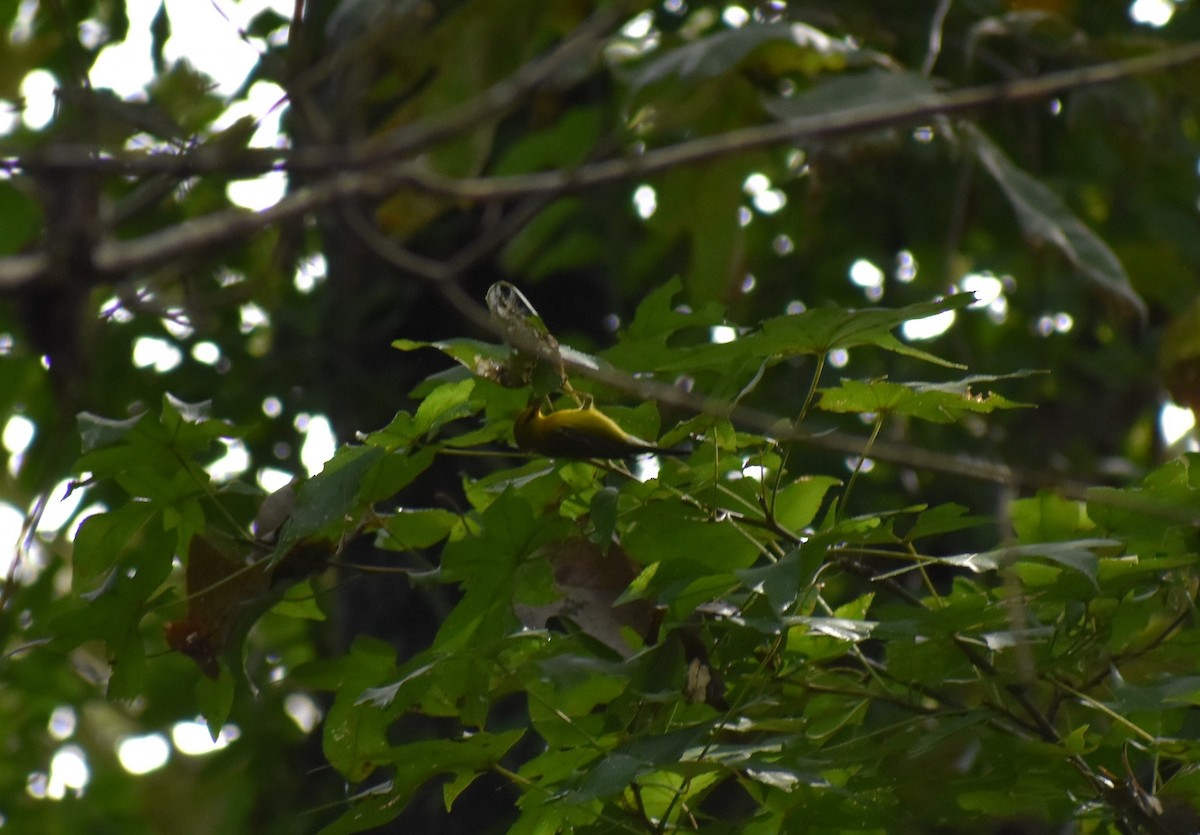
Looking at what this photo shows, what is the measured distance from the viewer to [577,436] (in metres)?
0.72

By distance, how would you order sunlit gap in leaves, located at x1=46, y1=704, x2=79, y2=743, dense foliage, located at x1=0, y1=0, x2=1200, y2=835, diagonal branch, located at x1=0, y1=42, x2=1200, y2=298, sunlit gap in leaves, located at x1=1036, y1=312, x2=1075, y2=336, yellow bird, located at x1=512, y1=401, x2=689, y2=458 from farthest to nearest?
sunlit gap in leaves, located at x1=46, y1=704, x2=79, y2=743 → sunlit gap in leaves, located at x1=1036, y1=312, x2=1075, y2=336 → yellow bird, located at x1=512, y1=401, x2=689, y2=458 → dense foliage, located at x1=0, y1=0, x2=1200, y2=835 → diagonal branch, located at x1=0, y1=42, x2=1200, y2=298

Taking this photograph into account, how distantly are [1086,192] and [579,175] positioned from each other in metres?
2.08

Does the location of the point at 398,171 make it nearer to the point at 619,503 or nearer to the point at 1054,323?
the point at 619,503

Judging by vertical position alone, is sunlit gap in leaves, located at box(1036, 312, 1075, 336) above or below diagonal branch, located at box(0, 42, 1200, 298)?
below

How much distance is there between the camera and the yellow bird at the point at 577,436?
0.71 metres

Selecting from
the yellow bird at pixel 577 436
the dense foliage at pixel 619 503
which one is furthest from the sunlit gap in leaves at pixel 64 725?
the yellow bird at pixel 577 436

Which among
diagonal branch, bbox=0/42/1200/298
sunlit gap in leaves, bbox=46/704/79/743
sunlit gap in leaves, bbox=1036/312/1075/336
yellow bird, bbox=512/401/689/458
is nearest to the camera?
diagonal branch, bbox=0/42/1200/298

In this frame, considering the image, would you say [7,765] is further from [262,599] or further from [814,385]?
[814,385]

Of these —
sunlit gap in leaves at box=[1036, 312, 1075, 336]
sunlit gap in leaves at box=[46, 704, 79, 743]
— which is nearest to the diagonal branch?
sunlit gap in leaves at box=[1036, 312, 1075, 336]

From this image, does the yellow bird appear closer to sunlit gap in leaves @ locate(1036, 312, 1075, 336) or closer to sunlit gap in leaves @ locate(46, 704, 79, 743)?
sunlit gap in leaves @ locate(1036, 312, 1075, 336)

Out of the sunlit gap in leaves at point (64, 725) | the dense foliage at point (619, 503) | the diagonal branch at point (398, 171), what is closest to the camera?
the diagonal branch at point (398, 171)

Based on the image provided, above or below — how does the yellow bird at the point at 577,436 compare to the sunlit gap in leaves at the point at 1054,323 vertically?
above

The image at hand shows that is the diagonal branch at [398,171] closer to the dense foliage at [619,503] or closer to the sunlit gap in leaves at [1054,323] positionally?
the dense foliage at [619,503]

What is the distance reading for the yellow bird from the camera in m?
0.71
